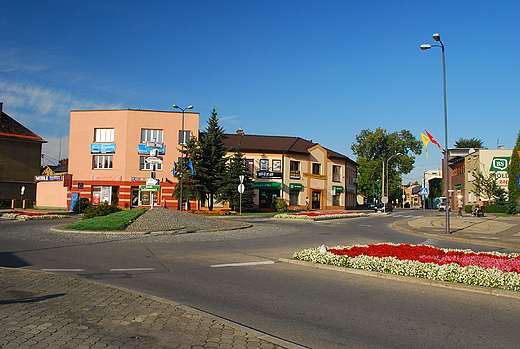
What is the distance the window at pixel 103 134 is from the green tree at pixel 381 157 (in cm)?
4646

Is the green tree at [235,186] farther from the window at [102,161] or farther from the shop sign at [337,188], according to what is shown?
the shop sign at [337,188]

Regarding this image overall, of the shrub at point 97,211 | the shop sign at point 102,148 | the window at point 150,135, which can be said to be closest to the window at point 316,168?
the window at point 150,135

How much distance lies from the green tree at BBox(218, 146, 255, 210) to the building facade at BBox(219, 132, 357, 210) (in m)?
3.94

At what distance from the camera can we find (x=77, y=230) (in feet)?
62.0

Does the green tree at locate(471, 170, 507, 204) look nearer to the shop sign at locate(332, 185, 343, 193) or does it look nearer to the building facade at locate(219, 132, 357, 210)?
the shop sign at locate(332, 185, 343, 193)

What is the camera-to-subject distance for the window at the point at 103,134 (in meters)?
49.8

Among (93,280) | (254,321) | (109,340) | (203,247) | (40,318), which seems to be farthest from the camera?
(203,247)

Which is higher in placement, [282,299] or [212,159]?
[212,159]

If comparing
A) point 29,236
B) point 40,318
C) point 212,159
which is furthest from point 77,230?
point 212,159

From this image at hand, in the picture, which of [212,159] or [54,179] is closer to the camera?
[212,159]

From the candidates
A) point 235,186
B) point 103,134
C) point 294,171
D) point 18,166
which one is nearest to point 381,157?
point 294,171

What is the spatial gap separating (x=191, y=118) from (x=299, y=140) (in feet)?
57.4

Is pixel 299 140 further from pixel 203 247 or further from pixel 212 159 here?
pixel 203 247

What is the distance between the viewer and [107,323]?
5.21 meters
